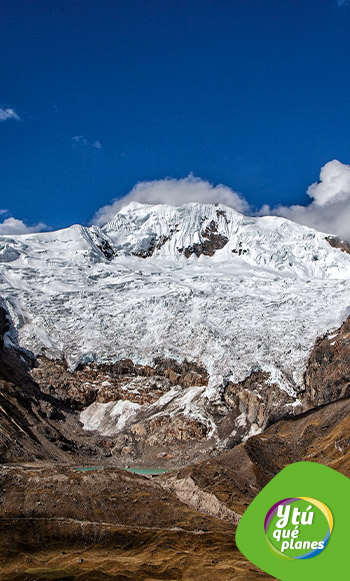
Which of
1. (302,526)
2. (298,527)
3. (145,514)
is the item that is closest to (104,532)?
(145,514)

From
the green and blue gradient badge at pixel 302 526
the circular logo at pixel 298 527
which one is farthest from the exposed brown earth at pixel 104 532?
the circular logo at pixel 298 527

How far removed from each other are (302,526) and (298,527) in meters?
0.36

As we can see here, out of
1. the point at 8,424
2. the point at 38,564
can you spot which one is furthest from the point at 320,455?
the point at 8,424

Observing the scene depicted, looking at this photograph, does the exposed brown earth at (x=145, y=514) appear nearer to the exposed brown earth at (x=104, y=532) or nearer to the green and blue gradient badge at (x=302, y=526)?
the exposed brown earth at (x=104, y=532)

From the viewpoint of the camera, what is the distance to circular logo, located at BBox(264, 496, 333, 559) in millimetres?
43688

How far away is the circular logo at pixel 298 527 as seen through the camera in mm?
43688

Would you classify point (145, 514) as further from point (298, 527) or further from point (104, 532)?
point (298, 527)

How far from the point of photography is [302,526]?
44562 millimetres

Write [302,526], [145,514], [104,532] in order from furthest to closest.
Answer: [145,514] < [104,532] < [302,526]

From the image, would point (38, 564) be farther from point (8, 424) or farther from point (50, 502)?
point (8, 424)

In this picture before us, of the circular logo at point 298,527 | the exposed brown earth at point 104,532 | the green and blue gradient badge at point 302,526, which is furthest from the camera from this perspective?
the exposed brown earth at point 104,532

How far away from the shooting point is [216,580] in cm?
6219

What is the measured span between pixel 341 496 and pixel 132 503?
5664cm

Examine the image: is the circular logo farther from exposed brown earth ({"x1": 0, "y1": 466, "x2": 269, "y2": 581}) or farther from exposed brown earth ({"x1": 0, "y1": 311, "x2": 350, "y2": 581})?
exposed brown earth ({"x1": 0, "y1": 311, "x2": 350, "y2": 581})
